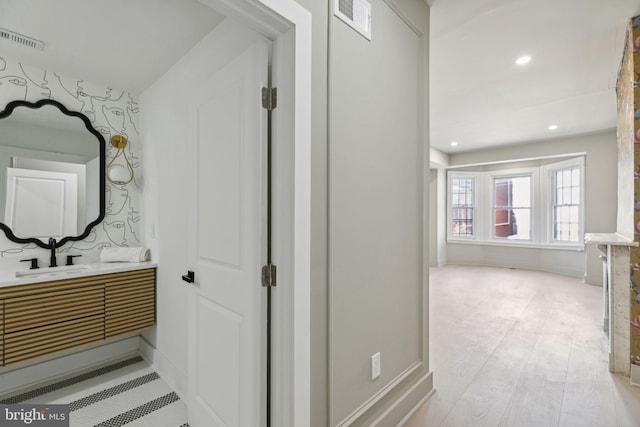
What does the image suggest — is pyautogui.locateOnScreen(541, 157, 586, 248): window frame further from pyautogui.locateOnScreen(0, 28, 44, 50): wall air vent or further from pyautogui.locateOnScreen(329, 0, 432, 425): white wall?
pyautogui.locateOnScreen(0, 28, 44, 50): wall air vent

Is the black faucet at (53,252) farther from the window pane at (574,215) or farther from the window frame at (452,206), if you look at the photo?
the window pane at (574,215)

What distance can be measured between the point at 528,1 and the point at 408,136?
123 centimetres

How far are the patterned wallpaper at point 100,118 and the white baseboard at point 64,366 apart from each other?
0.80 metres

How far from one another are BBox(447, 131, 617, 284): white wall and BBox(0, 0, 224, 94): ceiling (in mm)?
6227

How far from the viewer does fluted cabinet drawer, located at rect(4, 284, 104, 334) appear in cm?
200

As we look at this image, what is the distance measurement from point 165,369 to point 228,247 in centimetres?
158

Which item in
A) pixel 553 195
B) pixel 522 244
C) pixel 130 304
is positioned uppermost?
pixel 553 195

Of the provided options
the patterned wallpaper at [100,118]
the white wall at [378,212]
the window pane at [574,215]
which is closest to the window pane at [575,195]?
the window pane at [574,215]

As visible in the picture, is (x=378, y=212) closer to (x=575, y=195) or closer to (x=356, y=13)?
(x=356, y=13)

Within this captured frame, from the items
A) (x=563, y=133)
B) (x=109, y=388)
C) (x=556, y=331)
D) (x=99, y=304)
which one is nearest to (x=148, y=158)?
(x=99, y=304)

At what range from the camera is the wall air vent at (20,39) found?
196 centimetres

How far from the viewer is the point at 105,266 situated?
8.27ft

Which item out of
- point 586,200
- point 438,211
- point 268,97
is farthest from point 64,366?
point 586,200

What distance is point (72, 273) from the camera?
7.43 feet
